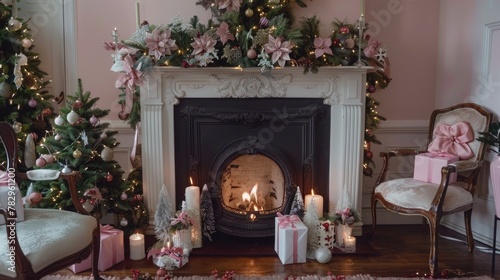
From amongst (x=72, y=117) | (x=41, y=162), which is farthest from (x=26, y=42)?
(x=41, y=162)

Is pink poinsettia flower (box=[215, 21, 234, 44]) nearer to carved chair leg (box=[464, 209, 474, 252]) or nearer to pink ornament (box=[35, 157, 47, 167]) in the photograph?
pink ornament (box=[35, 157, 47, 167])

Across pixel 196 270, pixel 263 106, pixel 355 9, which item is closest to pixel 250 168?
pixel 263 106

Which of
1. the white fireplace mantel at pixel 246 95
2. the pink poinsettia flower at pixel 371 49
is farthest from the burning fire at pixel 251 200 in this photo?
the pink poinsettia flower at pixel 371 49

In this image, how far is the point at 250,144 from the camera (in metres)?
3.35

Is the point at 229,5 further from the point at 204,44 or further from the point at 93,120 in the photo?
the point at 93,120

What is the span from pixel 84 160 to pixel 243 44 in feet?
4.59

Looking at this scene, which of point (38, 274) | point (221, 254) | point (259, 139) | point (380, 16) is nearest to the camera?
point (38, 274)

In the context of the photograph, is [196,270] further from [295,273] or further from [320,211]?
[320,211]

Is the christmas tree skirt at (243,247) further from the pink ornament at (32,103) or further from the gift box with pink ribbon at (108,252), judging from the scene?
the pink ornament at (32,103)

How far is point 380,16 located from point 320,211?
5.89ft

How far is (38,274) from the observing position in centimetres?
198

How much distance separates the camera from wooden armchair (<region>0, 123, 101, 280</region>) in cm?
191

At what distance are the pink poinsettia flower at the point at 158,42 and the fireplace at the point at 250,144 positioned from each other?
44cm

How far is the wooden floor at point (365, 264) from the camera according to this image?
2.89 metres
